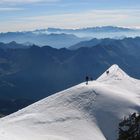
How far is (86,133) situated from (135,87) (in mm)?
Result: 42461

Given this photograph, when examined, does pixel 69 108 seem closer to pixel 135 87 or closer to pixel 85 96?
pixel 85 96

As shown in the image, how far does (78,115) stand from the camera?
86750 mm

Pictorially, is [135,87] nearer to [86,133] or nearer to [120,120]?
[120,120]

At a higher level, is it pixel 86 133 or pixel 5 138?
pixel 5 138

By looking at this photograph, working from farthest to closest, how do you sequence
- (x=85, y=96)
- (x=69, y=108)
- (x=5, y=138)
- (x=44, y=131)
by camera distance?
(x=85, y=96)
(x=69, y=108)
(x=44, y=131)
(x=5, y=138)

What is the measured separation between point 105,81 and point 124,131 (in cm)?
4576

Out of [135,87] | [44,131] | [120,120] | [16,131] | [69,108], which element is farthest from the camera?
[135,87]

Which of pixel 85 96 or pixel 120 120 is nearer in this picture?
pixel 120 120

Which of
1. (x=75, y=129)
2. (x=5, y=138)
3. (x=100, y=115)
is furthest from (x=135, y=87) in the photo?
(x=5, y=138)

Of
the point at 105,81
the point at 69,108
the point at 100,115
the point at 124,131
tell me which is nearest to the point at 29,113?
the point at 69,108

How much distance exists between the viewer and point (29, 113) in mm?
91375

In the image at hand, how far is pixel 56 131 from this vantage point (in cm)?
7612

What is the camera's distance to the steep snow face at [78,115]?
74.6 meters

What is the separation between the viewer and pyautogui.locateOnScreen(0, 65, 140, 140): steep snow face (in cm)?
7462
